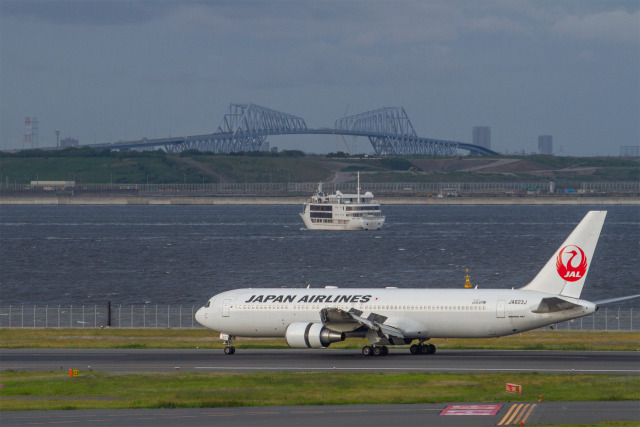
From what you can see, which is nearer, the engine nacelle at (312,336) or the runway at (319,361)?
the runway at (319,361)

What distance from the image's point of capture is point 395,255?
545 feet

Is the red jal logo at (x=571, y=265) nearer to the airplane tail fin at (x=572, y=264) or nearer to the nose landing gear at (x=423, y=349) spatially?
the airplane tail fin at (x=572, y=264)

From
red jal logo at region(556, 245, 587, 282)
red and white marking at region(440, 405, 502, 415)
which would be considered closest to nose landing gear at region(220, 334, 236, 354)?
red jal logo at region(556, 245, 587, 282)

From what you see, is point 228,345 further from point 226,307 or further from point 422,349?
point 422,349

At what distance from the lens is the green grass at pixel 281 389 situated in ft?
131

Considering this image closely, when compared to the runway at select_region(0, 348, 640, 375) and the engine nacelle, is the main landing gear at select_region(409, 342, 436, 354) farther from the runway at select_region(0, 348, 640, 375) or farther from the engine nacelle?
the engine nacelle

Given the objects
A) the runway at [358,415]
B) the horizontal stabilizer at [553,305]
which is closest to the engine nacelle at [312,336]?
the horizontal stabilizer at [553,305]

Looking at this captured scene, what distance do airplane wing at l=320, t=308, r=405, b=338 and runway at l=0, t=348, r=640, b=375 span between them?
1.53 m

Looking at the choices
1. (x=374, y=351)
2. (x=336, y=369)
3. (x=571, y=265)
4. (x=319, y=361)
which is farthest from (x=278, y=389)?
(x=571, y=265)

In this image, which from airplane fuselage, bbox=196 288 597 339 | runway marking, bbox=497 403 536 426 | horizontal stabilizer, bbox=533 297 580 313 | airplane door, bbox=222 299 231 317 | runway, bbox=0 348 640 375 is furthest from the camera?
airplane door, bbox=222 299 231 317

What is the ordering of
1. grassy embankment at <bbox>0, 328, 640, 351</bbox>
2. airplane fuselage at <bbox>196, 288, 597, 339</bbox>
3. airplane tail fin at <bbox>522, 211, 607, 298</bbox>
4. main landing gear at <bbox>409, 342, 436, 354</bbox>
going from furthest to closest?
grassy embankment at <bbox>0, 328, 640, 351</bbox>, main landing gear at <bbox>409, 342, 436, 354</bbox>, airplane tail fin at <bbox>522, 211, 607, 298</bbox>, airplane fuselage at <bbox>196, 288, 597, 339</bbox>

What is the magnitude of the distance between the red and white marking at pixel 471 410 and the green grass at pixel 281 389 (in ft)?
5.11

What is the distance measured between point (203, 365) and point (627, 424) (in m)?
25.3

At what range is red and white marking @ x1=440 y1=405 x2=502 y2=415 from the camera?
1452 inches
